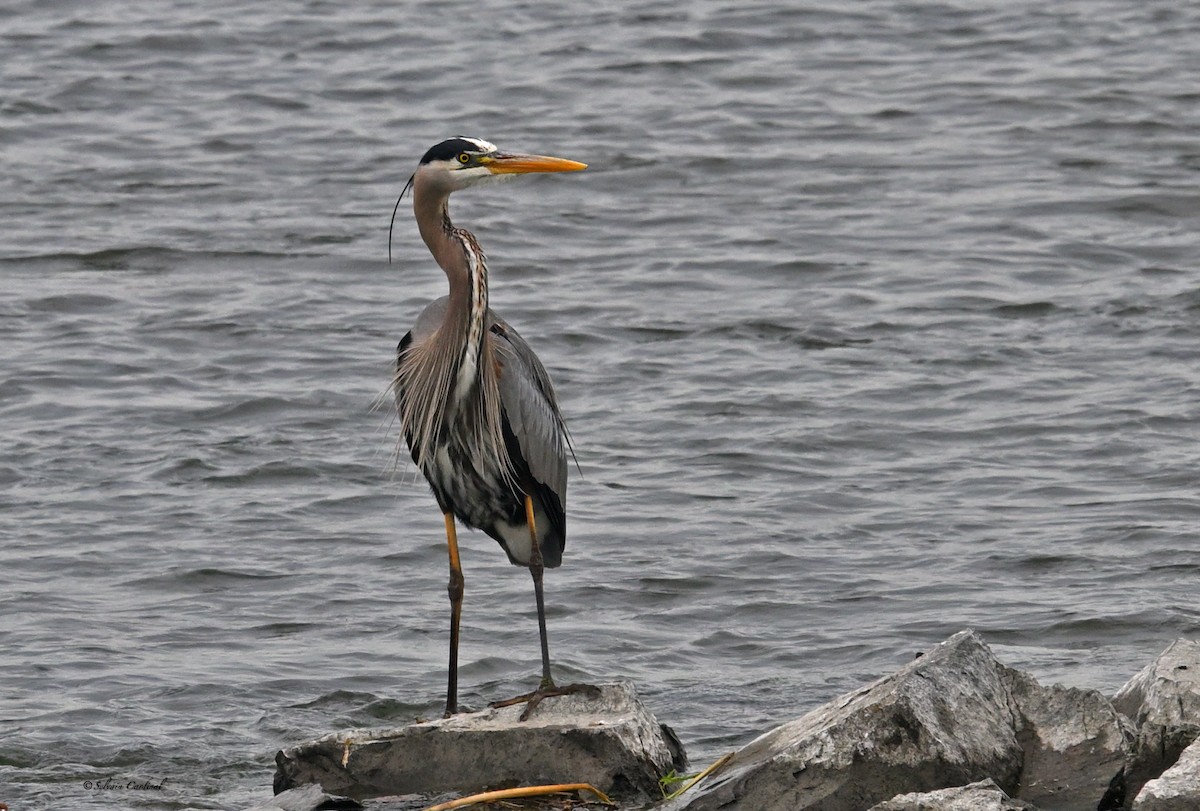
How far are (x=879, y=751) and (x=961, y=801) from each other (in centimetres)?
40

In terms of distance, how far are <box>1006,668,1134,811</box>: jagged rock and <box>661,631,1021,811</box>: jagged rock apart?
99mm

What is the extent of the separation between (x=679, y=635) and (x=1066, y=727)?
2.74 metres

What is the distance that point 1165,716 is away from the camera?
530cm

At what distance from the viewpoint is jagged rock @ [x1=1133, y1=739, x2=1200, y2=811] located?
4.72 meters

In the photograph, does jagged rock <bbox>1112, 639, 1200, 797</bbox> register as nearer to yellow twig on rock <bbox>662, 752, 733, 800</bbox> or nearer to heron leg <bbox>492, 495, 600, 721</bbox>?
yellow twig on rock <bbox>662, 752, 733, 800</bbox>

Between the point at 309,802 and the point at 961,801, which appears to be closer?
the point at 961,801

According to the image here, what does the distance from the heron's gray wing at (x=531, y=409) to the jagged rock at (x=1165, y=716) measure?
2.27 meters

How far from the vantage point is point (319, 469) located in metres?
10.0

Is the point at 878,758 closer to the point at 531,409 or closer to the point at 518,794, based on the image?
the point at 518,794

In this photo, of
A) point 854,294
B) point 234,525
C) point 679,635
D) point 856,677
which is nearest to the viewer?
point 856,677

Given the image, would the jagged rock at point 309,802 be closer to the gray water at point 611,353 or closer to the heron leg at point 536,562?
the gray water at point 611,353

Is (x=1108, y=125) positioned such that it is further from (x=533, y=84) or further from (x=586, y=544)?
(x=586, y=544)

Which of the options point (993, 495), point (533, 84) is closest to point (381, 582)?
point (993, 495)

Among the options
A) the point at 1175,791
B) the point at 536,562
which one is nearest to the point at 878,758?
the point at 1175,791
